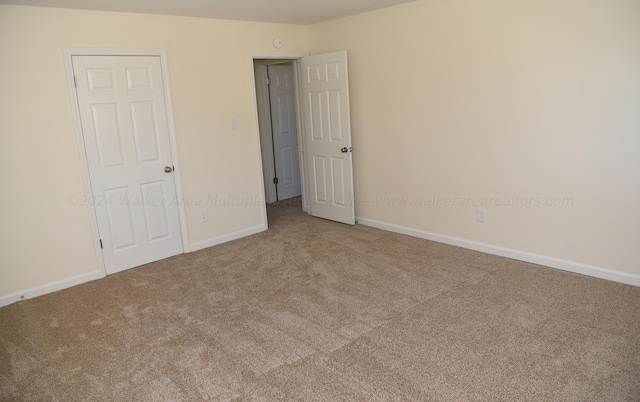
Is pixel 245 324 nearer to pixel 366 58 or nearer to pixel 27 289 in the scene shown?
pixel 27 289

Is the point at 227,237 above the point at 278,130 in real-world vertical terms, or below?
below

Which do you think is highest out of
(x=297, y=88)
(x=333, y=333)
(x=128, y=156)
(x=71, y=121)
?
(x=297, y=88)

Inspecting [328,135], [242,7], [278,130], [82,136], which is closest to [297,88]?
[328,135]

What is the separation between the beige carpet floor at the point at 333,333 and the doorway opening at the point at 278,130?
8.27 feet

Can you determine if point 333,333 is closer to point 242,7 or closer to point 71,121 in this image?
point 71,121

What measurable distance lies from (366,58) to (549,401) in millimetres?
3714

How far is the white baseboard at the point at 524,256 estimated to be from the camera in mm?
3500

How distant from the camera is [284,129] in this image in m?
6.72

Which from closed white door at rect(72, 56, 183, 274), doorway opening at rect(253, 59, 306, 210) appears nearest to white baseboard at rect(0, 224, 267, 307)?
closed white door at rect(72, 56, 183, 274)

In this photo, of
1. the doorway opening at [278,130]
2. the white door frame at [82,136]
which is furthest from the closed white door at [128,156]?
the doorway opening at [278,130]

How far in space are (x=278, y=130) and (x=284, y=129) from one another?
0.35 ft

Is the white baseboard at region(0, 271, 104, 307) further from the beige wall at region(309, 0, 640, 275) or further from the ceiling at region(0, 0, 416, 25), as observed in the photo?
the beige wall at region(309, 0, 640, 275)

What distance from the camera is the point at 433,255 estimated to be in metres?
4.29

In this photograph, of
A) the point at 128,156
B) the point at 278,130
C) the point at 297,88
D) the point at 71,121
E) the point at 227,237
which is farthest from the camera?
the point at 278,130
